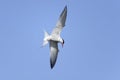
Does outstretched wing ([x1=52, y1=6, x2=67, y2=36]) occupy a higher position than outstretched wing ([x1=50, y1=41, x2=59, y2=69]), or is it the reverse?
outstretched wing ([x1=52, y1=6, x2=67, y2=36])

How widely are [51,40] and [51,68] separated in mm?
2215

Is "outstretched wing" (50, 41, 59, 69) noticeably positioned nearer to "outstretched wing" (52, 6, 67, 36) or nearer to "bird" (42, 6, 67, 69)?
"bird" (42, 6, 67, 69)

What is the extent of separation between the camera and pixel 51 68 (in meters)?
62.8

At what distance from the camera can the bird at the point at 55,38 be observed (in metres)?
63.5

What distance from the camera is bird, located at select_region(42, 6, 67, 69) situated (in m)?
63.5

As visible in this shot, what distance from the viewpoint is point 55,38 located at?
63781mm

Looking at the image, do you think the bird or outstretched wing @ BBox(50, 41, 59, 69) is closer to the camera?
the bird

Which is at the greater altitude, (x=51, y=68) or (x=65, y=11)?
(x=65, y=11)

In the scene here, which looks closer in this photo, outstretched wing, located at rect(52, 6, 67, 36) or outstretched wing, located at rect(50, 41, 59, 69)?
outstretched wing, located at rect(52, 6, 67, 36)

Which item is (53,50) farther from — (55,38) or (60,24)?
(60,24)

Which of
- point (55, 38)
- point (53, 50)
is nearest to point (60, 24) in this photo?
point (55, 38)

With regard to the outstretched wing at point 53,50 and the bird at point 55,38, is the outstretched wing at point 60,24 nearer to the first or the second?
the bird at point 55,38

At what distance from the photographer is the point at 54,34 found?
63.8 m

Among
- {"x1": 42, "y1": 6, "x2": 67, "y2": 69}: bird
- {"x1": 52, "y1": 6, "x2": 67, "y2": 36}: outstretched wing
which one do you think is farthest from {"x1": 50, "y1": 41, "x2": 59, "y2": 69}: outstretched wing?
{"x1": 52, "y1": 6, "x2": 67, "y2": 36}: outstretched wing
